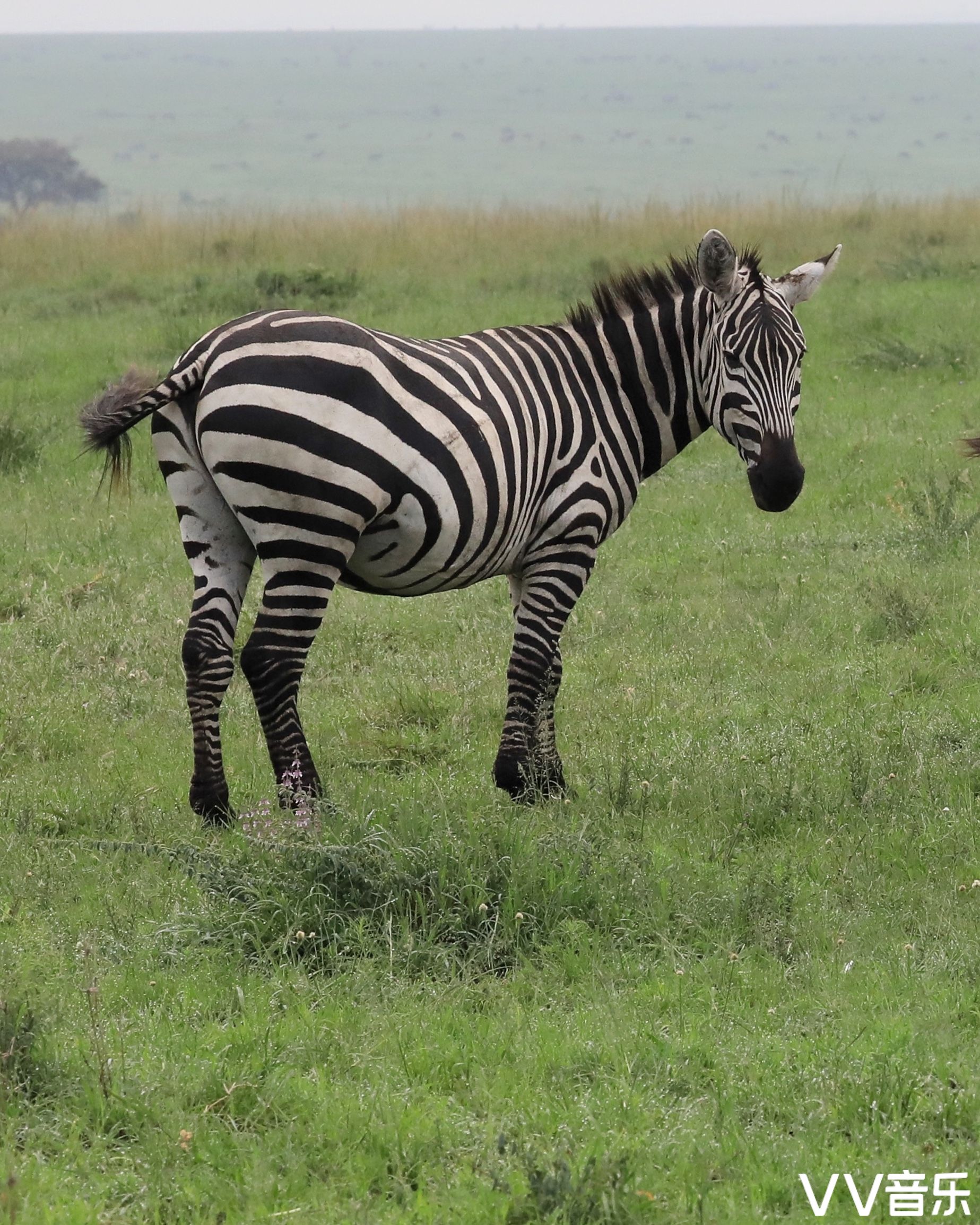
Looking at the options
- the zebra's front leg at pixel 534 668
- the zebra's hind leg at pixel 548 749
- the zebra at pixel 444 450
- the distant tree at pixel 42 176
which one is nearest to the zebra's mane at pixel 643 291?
the zebra at pixel 444 450

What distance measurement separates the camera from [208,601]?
5.78 meters

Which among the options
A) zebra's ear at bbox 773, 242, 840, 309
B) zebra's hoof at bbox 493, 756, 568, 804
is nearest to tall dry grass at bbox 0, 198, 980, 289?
zebra's ear at bbox 773, 242, 840, 309

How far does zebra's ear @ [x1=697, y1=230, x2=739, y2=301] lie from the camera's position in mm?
5949

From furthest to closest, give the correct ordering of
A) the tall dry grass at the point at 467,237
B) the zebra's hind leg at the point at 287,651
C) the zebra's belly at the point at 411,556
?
the tall dry grass at the point at 467,237, the zebra's belly at the point at 411,556, the zebra's hind leg at the point at 287,651

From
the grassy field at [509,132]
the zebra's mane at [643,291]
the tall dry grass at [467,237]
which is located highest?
the grassy field at [509,132]

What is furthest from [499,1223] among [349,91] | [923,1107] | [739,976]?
[349,91]

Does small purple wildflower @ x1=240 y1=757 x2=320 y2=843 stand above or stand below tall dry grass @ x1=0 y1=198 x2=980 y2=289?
below

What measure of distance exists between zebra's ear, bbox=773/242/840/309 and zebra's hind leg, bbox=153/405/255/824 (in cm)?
251

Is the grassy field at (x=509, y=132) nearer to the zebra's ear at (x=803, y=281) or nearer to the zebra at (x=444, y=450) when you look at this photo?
the zebra's ear at (x=803, y=281)

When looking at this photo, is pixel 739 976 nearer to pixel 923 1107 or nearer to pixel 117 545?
pixel 923 1107

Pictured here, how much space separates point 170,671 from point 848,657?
3.61 m

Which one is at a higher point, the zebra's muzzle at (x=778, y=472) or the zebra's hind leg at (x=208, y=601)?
the zebra's muzzle at (x=778, y=472)

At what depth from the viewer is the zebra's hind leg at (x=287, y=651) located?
5.45 metres

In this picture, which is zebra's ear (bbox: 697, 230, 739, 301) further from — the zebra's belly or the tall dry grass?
the tall dry grass
